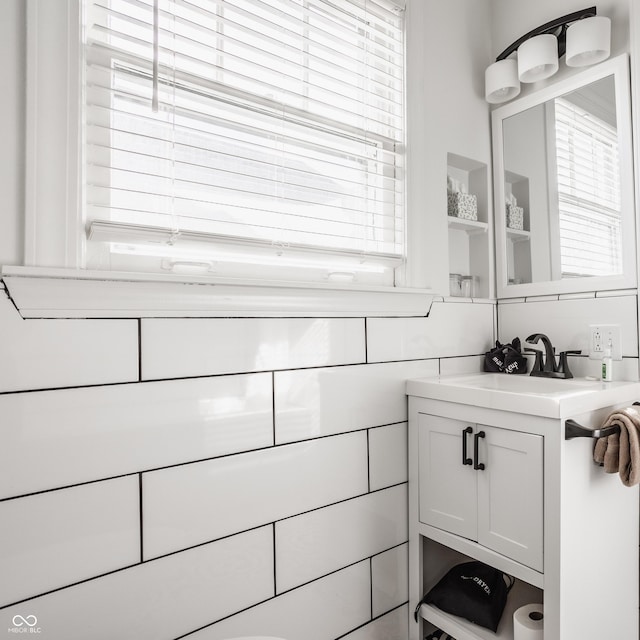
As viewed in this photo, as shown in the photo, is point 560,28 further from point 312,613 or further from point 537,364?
point 312,613

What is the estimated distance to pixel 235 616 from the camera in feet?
3.87

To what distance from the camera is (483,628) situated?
1350 millimetres

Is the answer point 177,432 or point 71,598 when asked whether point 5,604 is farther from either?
point 177,432

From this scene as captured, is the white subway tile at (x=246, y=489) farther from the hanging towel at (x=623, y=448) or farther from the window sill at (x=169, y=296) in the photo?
the hanging towel at (x=623, y=448)

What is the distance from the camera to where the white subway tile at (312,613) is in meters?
1.19

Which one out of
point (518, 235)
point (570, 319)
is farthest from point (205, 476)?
point (518, 235)

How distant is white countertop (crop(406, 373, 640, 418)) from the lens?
3.81 feet

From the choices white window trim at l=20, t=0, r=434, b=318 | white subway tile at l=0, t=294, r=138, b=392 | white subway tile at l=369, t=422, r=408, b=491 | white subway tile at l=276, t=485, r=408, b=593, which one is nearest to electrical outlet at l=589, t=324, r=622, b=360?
white subway tile at l=369, t=422, r=408, b=491

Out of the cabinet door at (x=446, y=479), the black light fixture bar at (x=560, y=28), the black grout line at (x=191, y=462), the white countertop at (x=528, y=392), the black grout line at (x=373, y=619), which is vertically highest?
Result: the black light fixture bar at (x=560, y=28)

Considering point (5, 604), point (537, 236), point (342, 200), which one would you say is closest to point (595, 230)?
point (537, 236)

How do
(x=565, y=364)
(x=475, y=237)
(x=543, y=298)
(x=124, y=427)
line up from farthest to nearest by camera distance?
1. (x=475, y=237)
2. (x=543, y=298)
3. (x=565, y=364)
4. (x=124, y=427)

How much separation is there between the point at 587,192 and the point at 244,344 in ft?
4.44

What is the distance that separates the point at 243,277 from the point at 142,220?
0.28 meters

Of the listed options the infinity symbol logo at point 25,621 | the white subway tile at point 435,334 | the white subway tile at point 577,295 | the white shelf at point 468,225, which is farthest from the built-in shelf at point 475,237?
the infinity symbol logo at point 25,621
